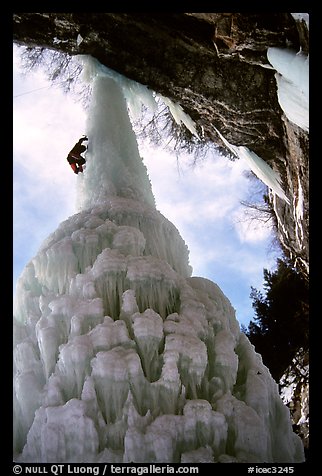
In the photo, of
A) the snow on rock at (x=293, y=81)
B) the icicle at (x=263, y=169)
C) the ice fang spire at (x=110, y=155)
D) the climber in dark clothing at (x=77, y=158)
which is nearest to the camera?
the snow on rock at (x=293, y=81)

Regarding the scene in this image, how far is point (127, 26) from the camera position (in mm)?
4910

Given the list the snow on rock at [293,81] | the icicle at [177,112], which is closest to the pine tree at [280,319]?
the icicle at [177,112]

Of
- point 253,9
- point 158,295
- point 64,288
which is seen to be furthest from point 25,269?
point 253,9

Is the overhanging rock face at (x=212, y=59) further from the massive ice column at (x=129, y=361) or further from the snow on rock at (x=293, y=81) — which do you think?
the massive ice column at (x=129, y=361)

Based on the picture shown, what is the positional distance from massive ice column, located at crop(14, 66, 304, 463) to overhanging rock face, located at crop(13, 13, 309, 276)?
1.70m

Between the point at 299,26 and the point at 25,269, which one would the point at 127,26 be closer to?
the point at 299,26

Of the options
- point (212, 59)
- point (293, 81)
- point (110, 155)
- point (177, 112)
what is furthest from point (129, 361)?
point (177, 112)

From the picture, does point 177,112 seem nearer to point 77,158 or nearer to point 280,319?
point 77,158

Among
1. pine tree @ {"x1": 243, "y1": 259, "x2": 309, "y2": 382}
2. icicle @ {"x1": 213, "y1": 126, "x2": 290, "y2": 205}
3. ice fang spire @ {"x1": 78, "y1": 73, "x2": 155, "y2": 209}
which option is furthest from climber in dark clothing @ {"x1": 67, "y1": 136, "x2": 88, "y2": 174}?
pine tree @ {"x1": 243, "y1": 259, "x2": 309, "y2": 382}

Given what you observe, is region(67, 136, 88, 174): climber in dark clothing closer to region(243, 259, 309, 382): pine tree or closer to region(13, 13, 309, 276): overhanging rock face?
region(13, 13, 309, 276): overhanging rock face

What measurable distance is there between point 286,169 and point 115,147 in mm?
2321

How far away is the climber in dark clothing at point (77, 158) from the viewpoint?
5.83 m

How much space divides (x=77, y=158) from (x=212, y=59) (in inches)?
80.2

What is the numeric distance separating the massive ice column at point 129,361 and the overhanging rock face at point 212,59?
5.58 feet
